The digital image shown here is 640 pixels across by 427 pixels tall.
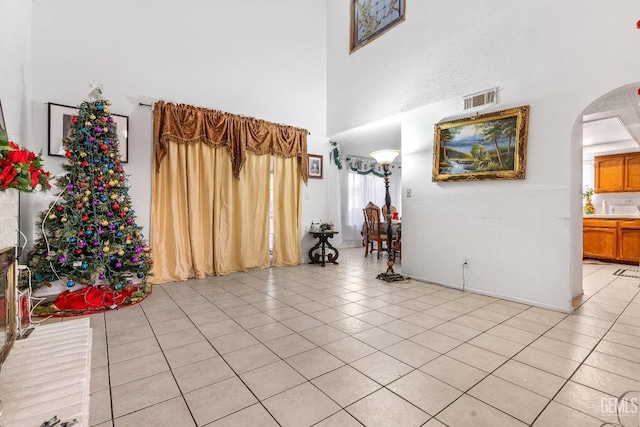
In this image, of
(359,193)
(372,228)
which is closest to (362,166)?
(359,193)

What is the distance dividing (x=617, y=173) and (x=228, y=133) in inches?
295

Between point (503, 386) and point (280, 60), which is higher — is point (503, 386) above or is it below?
below

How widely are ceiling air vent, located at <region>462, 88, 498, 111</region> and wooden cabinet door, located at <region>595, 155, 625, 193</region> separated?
4.70m

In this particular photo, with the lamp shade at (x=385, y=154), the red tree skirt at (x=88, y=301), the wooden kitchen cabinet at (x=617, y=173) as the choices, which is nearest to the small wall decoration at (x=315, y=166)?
the lamp shade at (x=385, y=154)

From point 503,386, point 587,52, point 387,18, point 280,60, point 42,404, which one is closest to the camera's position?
point 42,404

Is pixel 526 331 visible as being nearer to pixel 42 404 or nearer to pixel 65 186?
pixel 42 404

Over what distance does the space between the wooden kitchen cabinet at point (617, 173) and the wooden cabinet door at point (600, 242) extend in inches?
40.1

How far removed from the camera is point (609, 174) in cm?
594

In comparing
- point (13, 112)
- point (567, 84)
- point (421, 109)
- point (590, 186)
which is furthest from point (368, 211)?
point (13, 112)

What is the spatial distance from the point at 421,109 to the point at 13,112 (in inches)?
181

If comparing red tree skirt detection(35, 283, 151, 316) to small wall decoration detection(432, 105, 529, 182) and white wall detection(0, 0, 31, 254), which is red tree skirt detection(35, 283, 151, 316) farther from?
small wall decoration detection(432, 105, 529, 182)

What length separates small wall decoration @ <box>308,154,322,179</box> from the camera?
222 inches

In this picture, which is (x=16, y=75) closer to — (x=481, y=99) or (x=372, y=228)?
(x=481, y=99)

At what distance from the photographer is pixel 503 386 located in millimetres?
1674
